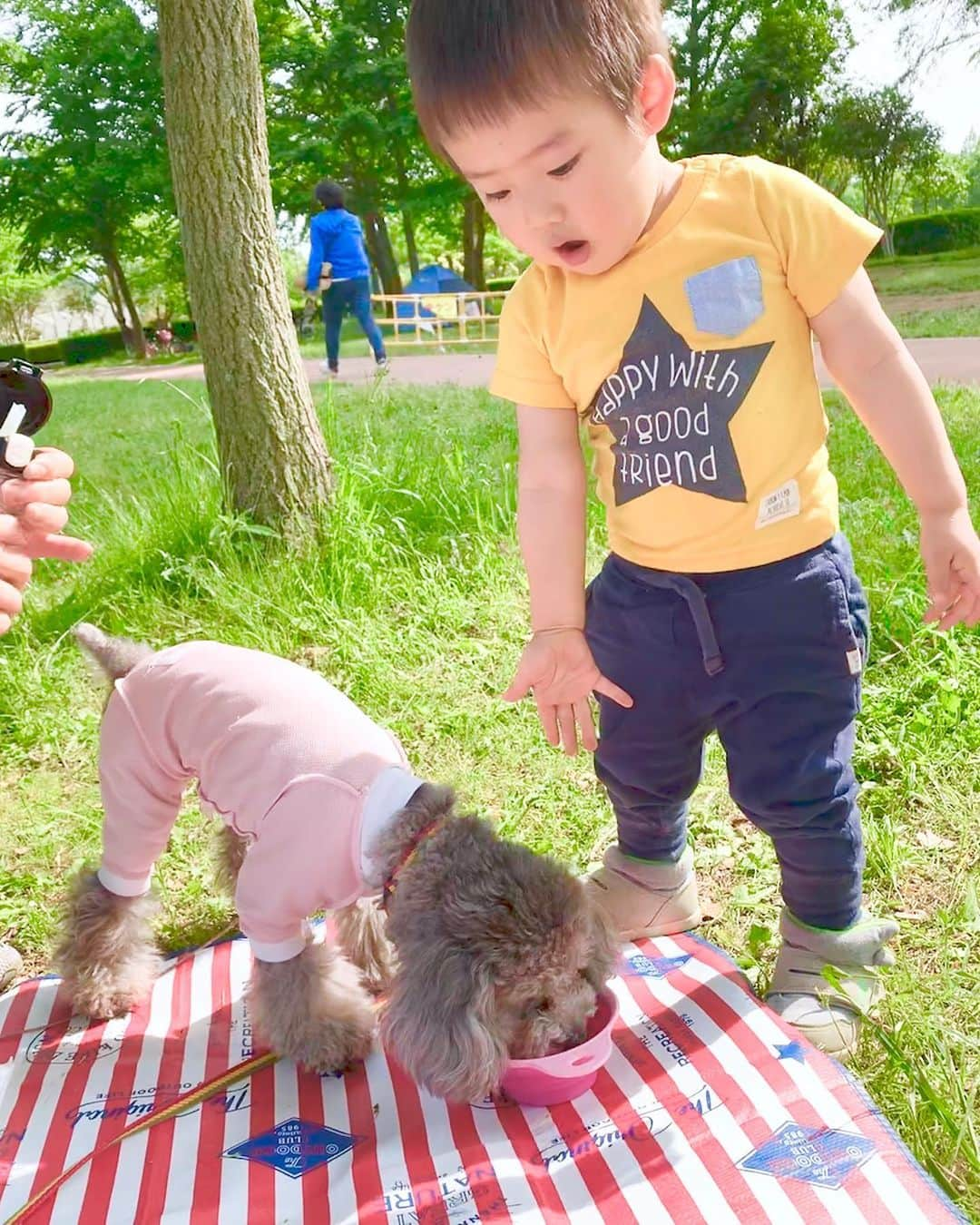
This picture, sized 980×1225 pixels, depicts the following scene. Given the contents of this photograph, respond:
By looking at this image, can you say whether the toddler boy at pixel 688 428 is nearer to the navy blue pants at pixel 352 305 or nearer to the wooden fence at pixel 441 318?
the navy blue pants at pixel 352 305

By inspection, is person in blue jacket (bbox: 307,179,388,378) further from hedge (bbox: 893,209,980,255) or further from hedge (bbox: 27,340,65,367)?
hedge (bbox: 27,340,65,367)

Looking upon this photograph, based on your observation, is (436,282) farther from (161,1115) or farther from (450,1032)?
(450,1032)

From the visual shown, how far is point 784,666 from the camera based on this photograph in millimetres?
1775

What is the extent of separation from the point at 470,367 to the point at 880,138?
14.7 m

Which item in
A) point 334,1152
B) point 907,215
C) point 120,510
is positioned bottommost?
point 334,1152

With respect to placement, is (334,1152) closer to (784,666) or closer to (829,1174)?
(829,1174)

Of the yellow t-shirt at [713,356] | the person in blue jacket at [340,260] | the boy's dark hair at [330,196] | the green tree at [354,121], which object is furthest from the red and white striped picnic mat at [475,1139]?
the green tree at [354,121]

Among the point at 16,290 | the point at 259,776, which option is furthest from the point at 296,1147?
the point at 16,290

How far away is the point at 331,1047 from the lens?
6.34 feet

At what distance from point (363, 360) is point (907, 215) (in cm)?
1751

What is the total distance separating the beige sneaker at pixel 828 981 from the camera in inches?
77.2

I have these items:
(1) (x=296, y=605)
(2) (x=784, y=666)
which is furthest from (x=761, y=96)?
(2) (x=784, y=666)

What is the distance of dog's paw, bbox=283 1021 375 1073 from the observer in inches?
75.7

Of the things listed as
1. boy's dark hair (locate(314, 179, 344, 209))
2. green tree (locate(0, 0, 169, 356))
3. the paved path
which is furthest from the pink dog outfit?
green tree (locate(0, 0, 169, 356))
